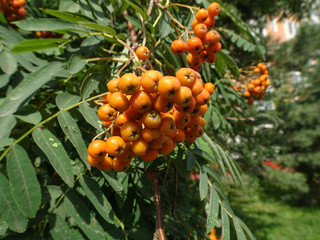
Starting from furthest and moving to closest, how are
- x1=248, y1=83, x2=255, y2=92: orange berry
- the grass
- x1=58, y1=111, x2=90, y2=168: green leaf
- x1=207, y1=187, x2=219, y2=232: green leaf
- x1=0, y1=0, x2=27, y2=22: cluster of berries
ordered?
the grass, x1=248, y1=83, x2=255, y2=92: orange berry, x1=0, y1=0, x2=27, y2=22: cluster of berries, x1=207, y1=187, x2=219, y2=232: green leaf, x1=58, y1=111, x2=90, y2=168: green leaf

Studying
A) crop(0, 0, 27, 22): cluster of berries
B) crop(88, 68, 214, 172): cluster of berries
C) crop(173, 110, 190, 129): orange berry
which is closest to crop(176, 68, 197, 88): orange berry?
crop(88, 68, 214, 172): cluster of berries

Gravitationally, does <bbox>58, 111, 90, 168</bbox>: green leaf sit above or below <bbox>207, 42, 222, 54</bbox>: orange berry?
below

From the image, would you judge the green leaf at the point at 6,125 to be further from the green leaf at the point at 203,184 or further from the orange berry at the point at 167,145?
the green leaf at the point at 203,184

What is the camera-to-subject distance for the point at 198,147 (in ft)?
4.16

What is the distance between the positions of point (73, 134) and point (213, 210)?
2.35 ft

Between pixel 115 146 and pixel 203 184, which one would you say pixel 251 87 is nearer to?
pixel 203 184

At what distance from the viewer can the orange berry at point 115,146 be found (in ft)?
2.83

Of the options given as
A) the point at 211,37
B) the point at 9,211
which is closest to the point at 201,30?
the point at 211,37

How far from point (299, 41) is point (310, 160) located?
4.21 metres

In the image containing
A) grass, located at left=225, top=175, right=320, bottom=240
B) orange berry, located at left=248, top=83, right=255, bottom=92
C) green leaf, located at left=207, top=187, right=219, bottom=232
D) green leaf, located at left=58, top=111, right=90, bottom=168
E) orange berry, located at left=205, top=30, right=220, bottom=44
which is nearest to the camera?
green leaf, located at left=58, top=111, right=90, bottom=168

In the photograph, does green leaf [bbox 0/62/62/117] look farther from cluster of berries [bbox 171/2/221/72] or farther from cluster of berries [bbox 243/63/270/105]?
cluster of berries [bbox 243/63/270/105]

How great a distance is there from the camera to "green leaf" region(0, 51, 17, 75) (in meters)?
1.41

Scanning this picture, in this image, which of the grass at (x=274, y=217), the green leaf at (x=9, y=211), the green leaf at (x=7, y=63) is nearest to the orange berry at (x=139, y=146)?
the green leaf at (x=9, y=211)

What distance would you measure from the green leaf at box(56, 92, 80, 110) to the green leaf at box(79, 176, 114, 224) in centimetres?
34
